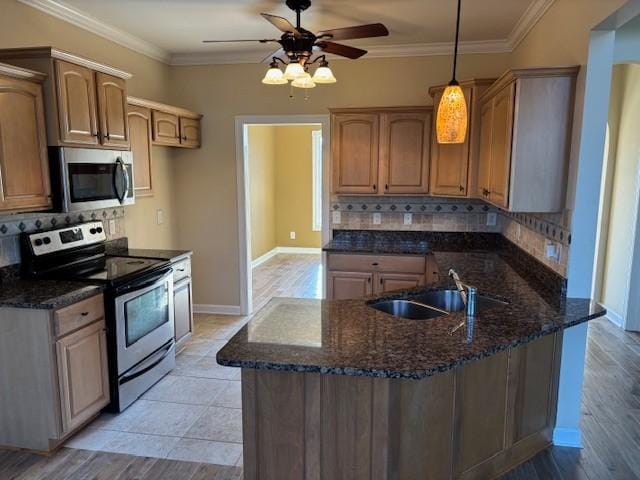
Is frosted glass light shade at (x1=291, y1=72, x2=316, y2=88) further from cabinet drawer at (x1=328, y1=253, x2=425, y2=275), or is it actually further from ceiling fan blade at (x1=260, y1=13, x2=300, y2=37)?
cabinet drawer at (x1=328, y1=253, x2=425, y2=275)

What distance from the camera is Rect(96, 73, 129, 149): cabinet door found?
316 cm

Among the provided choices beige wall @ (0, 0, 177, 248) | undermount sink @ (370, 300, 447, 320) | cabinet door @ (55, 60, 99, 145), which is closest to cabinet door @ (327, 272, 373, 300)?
undermount sink @ (370, 300, 447, 320)

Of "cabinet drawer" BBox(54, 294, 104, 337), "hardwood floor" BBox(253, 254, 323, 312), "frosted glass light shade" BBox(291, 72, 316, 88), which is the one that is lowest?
"hardwood floor" BBox(253, 254, 323, 312)

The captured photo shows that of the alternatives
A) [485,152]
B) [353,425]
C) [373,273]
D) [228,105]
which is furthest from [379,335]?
[228,105]

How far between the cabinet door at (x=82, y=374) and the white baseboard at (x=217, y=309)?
2241 mm

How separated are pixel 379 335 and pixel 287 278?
5.16 meters

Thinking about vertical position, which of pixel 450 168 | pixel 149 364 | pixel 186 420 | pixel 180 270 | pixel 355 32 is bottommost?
pixel 186 420

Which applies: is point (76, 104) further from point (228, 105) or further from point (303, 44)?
point (228, 105)

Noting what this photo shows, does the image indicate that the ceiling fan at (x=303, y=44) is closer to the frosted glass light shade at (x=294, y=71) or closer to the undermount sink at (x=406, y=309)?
the frosted glass light shade at (x=294, y=71)

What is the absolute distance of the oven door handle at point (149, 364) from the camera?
3.10 metres

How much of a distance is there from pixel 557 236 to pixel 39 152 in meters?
3.22

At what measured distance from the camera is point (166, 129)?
4273mm

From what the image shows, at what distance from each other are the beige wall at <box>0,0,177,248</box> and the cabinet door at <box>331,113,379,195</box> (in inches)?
73.0

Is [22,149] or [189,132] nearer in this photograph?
[22,149]
